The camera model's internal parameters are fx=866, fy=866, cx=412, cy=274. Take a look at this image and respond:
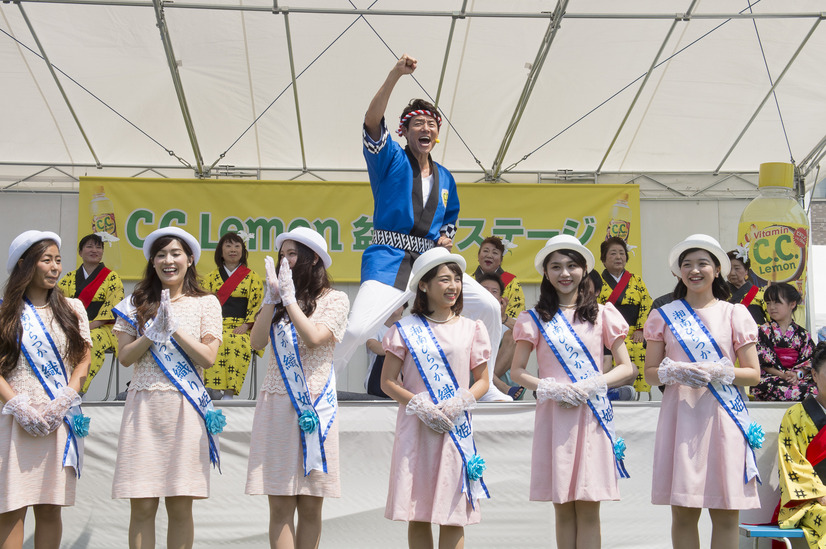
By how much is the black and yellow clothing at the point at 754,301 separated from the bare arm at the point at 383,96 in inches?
128

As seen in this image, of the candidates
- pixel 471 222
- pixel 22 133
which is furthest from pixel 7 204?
pixel 471 222

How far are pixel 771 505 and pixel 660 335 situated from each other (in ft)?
4.52

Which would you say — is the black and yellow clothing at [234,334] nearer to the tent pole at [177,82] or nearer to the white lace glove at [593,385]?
the tent pole at [177,82]

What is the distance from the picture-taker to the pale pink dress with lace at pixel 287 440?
119 inches

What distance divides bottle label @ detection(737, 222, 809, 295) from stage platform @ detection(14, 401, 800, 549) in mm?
2685

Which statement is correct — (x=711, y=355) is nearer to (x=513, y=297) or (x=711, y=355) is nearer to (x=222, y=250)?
(x=513, y=297)

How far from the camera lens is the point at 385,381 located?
10.5ft

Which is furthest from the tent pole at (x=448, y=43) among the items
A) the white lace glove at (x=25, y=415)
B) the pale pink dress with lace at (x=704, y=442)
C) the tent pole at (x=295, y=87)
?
the white lace glove at (x=25, y=415)

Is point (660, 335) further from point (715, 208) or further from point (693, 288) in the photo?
point (715, 208)

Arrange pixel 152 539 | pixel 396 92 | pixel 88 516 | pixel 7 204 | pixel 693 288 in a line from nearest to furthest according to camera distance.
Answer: pixel 152 539 < pixel 693 288 < pixel 88 516 < pixel 396 92 < pixel 7 204

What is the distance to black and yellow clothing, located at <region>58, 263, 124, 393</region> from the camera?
6.22m

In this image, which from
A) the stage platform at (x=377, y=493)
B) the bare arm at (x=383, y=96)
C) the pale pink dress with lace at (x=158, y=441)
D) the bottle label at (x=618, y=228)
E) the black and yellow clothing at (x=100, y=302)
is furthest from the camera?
the bottle label at (x=618, y=228)

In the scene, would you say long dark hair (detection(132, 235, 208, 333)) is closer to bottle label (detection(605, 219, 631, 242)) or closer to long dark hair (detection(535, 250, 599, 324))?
long dark hair (detection(535, 250, 599, 324))

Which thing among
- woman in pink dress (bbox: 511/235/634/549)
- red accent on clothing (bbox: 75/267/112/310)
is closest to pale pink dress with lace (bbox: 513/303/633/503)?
woman in pink dress (bbox: 511/235/634/549)
